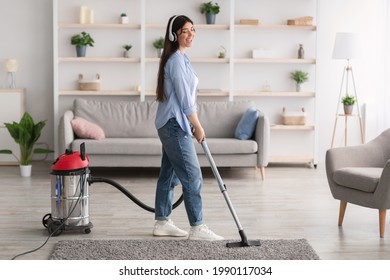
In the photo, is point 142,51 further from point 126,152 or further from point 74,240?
point 74,240

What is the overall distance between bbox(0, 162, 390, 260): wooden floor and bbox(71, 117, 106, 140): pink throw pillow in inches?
17.9

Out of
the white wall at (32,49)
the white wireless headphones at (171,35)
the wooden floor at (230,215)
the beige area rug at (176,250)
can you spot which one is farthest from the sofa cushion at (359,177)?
the white wall at (32,49)

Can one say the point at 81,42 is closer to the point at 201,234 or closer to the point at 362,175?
the point at 201,234

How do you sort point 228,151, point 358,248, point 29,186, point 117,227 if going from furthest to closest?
point 228,151 → point 29,186 → point 117,227 → point 358,248

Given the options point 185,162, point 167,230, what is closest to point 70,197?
point 167,230

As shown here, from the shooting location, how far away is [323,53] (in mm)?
8789

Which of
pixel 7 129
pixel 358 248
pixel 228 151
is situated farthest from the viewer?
pixel 7 129

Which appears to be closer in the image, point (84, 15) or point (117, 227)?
point (117, 227)

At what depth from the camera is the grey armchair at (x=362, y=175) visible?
4773 mm

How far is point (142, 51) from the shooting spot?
8.32 m

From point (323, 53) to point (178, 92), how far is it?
4.72m

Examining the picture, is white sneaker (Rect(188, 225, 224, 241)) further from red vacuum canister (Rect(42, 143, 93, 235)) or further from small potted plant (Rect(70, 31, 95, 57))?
small potted plant (Rect(70, 31, 95, 57))

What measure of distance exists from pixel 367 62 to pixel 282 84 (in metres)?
1.05
